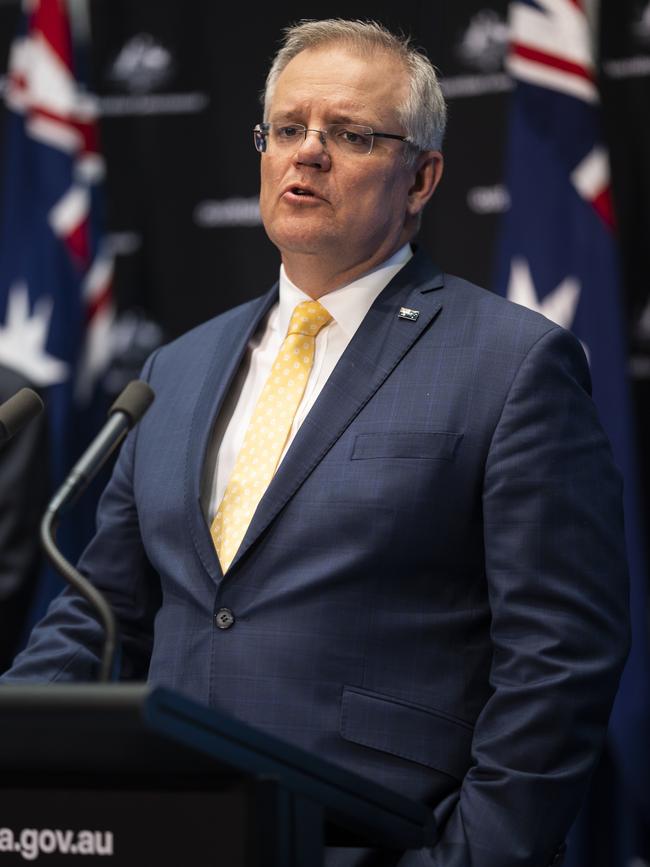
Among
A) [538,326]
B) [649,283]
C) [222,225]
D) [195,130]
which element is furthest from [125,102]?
[538,326]

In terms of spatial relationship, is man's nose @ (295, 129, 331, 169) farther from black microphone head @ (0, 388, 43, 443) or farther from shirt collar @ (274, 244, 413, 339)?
black microphone head @ (0, 388, 43, 443)

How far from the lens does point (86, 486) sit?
59.8 inches

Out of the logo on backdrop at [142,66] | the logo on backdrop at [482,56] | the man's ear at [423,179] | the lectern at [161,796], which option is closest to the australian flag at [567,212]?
the logo on backdrop at [482,56]

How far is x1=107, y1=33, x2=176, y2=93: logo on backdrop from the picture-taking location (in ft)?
14.8

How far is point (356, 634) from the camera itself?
1.81 meters

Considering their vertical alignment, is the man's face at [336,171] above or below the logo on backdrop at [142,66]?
below

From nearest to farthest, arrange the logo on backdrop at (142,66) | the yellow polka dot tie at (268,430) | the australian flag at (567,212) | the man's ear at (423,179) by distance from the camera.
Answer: the yellow polka dot tie at (268,430) → the man's ear at (423,179) → the australian flag at (567,212) → the logo on backdrop at (142,66)

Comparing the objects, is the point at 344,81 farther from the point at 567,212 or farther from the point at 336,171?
the point at 567,212

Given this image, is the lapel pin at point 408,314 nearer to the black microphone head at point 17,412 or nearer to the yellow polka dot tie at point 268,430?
the yellow polka dot tie at point 268,430

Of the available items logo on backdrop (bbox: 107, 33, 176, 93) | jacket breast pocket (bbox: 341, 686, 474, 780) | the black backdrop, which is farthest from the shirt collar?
logo on backdrop (bbox: 107, 33, 176, 93)

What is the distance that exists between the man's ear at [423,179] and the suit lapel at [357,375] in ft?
0.46

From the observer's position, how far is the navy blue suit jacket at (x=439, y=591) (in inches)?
68.3

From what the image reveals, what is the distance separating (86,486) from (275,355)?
2.49ft

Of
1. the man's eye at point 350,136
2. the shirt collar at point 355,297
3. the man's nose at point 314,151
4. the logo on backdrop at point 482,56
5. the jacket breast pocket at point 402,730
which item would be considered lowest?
the jacket breast pocket at point 402,730
